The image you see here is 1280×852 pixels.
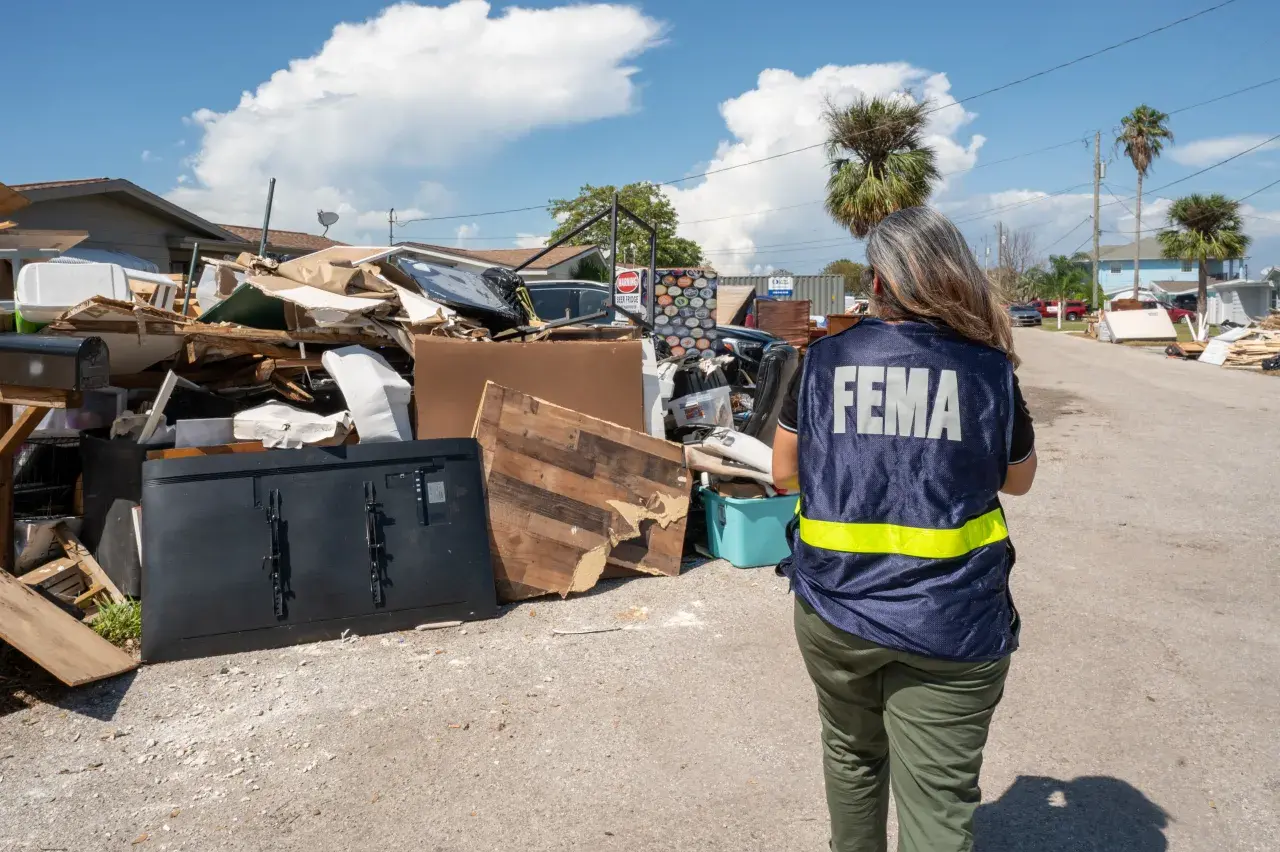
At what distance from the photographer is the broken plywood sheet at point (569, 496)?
201 inches

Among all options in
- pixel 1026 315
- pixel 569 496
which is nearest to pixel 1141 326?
pixel 1026 315

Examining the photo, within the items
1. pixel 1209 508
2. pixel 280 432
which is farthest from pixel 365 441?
pixel 1209 508

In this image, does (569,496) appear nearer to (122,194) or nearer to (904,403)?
(904,403)

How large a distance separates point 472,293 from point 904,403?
5604mm

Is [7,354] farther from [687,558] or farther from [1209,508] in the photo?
[1209,508]

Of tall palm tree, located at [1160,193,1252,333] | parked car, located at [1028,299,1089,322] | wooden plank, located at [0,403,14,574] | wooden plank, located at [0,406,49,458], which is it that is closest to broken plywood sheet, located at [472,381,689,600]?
wooden plank, located at [0,406,49,458]

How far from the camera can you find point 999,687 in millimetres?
1970

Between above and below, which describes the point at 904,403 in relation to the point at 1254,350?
above

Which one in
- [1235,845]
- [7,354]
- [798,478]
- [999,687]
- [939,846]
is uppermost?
[7,354]

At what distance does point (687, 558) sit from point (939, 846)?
4.07 metres

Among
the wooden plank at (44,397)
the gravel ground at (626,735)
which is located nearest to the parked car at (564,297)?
the gravel ground at (626,735)

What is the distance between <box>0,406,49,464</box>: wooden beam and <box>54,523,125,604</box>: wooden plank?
659 millimetres

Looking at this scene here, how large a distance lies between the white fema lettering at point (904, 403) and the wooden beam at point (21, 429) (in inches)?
162

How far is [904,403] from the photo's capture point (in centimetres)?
189
